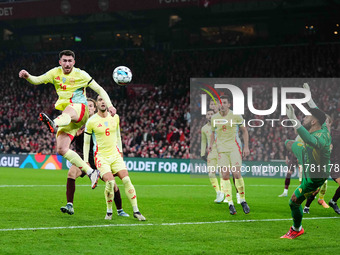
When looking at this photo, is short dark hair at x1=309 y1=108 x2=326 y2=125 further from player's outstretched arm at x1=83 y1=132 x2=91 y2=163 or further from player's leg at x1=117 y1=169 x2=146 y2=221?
player's outstretched arm at x1=83 y1=132 x2=91 y2=163

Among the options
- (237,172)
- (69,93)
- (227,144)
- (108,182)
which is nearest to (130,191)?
(108,182)

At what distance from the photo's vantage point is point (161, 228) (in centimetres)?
940

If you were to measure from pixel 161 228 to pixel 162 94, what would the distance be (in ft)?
90.1

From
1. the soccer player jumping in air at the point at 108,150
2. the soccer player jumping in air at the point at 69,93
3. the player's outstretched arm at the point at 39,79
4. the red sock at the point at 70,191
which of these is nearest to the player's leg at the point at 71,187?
the red sock at the point at 70,191

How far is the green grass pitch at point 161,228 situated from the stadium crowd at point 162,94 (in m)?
13.5

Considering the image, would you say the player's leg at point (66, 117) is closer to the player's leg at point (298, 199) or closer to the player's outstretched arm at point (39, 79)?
the player's outstretched arm at point (39, 79)

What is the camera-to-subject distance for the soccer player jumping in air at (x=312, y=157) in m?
8.00

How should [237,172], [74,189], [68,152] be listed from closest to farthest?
[68,152] < [74,189] < [237,172]

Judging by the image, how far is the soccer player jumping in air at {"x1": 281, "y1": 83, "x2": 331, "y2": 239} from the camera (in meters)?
8.00

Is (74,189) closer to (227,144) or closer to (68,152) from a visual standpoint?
(68,152)

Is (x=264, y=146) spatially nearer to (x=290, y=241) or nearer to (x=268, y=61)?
(x=268, y=61)

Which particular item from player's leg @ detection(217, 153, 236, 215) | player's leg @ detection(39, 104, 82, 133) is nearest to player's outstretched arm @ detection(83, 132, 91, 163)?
player's leg @ detection(39, 104, 82, 133)

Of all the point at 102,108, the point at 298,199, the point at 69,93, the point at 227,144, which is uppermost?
the point at 69,93

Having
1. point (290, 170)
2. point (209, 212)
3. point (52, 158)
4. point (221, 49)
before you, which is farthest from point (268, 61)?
point (209, 212)
